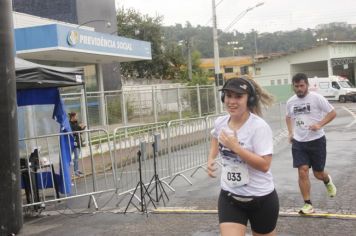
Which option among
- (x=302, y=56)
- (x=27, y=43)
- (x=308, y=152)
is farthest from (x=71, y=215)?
(x=302, y=56)

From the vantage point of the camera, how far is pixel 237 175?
402 centimetres

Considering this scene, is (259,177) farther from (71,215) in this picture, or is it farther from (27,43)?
(27,43)

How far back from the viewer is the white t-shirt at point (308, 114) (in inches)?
277

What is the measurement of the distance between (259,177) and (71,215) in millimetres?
4580

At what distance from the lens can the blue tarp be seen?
8727mm

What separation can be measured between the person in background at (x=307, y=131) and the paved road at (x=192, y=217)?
1.80 ft

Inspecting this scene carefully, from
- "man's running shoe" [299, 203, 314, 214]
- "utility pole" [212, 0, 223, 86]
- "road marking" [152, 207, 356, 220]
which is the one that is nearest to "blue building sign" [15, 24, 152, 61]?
"utility pole" [212, 0, 223, 86]

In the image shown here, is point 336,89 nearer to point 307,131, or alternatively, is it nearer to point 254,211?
point 307,131

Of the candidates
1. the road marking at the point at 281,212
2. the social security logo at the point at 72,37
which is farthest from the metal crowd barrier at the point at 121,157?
the social security logo at the point at 72,37

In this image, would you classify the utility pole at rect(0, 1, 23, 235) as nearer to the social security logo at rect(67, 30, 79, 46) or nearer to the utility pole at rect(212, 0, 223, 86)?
the social security logo at rect(67, 30, 79, 46)

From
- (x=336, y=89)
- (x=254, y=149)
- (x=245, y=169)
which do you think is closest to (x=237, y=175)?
(x=245, y=169)

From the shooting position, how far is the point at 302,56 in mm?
59219

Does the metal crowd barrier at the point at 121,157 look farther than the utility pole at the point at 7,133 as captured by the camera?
Yes

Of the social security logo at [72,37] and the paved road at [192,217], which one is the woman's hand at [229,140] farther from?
the social security logo at [72,37]
